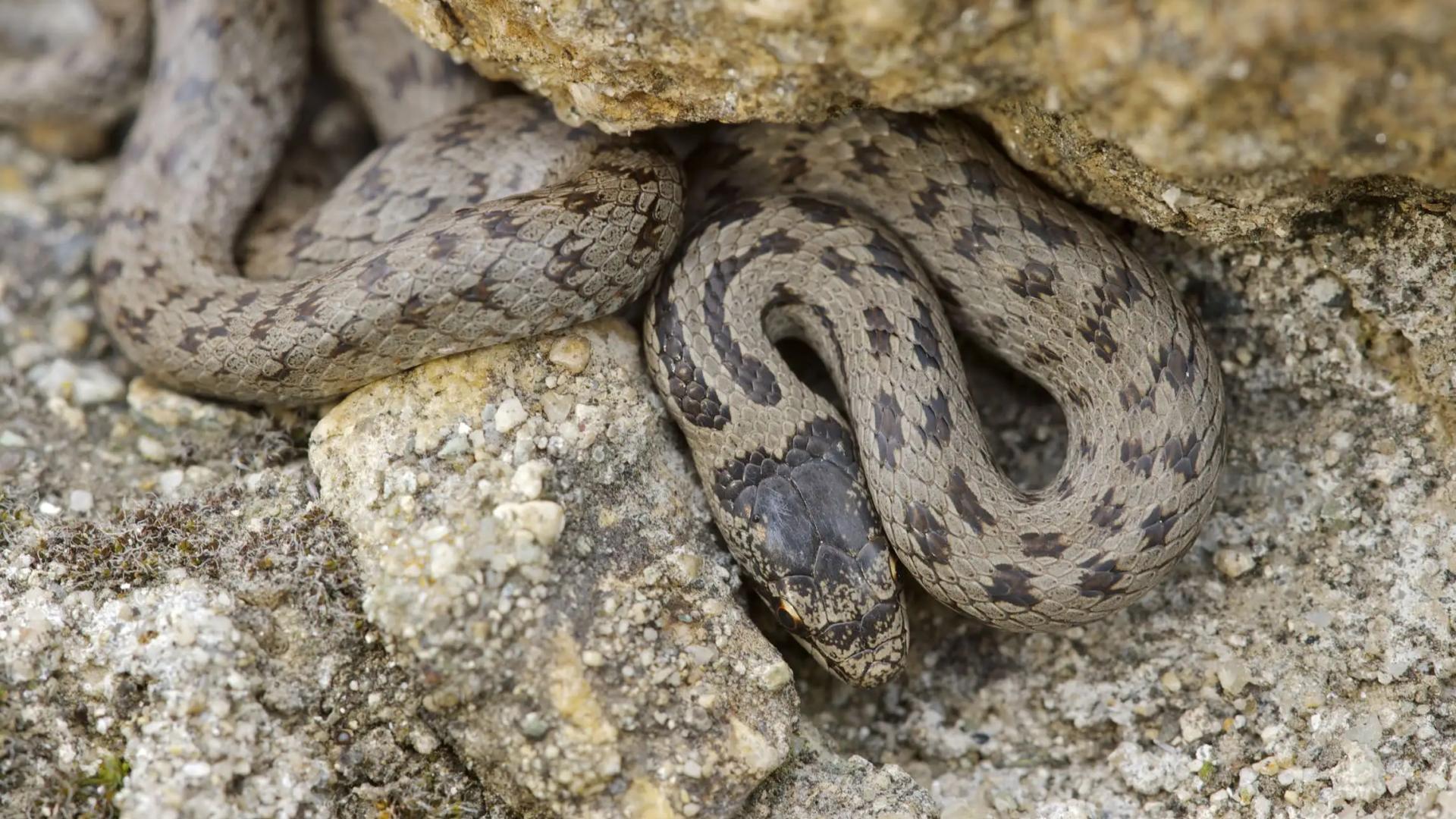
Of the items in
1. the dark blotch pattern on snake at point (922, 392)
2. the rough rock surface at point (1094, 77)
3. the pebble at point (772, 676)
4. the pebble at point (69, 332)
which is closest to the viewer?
the rough rock surface at point (1094, 77)

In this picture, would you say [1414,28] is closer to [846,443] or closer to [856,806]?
[846,443]

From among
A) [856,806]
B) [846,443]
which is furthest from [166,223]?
[856,806]

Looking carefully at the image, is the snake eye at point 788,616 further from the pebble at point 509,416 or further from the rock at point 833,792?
the pebble at point 509,416

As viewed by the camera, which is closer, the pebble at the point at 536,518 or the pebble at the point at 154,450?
the pebble at the point at 536,518

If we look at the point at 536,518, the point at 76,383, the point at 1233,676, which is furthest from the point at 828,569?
the point at 76,383

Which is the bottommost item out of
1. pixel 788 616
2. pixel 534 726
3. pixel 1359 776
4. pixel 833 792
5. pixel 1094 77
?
pixel 534 726

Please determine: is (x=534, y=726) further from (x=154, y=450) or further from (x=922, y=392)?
(x=154, y=450)

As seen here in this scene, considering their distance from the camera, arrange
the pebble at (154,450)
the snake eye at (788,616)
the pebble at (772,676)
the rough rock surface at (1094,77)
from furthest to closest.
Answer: the pebble at (154,450)
the snake eye at (788,616)
the pebble at (772,676)
the rough rock surface at (1094,77)

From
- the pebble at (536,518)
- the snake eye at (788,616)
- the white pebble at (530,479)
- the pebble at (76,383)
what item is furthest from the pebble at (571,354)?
the pebble at (76,383)

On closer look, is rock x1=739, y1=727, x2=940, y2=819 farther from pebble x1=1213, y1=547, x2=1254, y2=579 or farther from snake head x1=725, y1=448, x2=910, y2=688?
pebble x1=1213, y1=547, x2=1254, y2=579
